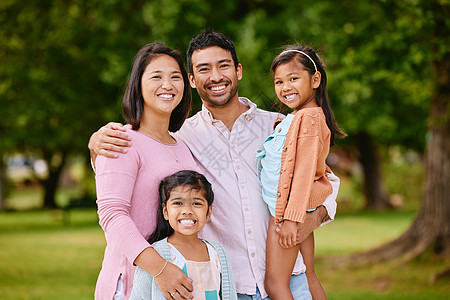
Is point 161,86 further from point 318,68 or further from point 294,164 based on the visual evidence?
point 318,68

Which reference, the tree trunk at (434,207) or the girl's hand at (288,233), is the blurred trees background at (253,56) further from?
the girl's hand at (288,233)

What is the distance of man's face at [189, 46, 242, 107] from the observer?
341cm

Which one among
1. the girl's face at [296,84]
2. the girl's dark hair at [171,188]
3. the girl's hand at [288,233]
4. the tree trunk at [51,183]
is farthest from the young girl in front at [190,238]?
the tree trunk at [51,183]

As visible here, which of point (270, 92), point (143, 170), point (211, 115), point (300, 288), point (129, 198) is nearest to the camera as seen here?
point (129, 198)

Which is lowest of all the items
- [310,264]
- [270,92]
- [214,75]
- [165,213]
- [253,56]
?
[310,264]

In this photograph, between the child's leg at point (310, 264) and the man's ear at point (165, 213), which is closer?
the man's ear at point (165, 213)

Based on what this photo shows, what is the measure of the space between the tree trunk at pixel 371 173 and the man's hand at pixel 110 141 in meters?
19.6

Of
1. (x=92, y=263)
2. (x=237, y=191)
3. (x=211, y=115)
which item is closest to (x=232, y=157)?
(x=237, y=191)

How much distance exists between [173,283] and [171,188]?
0.46m

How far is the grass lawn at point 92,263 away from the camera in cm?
905

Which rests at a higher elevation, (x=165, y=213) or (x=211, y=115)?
(x=211, y=115)

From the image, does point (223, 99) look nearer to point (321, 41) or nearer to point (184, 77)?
point (184, 77)

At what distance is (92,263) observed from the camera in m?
12.3

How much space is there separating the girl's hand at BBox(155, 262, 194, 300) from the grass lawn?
6396 mm
